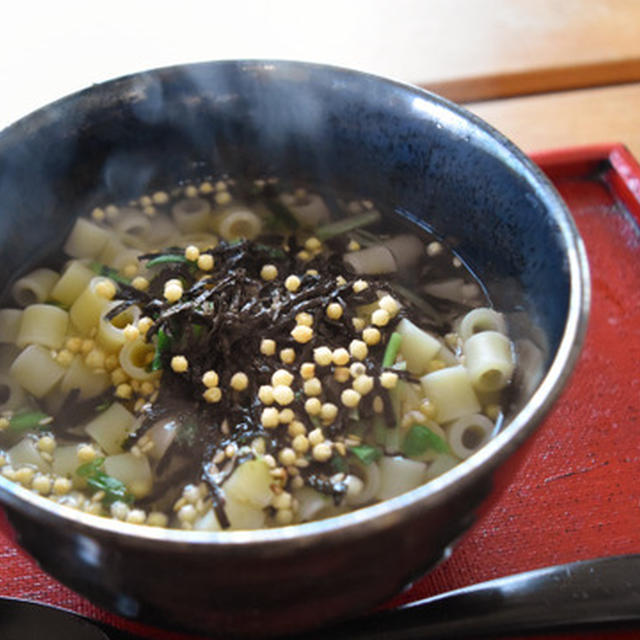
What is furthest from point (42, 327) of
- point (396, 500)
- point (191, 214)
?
point (396, 500)

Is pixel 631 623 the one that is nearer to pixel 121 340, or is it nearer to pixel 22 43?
pixel 121 340

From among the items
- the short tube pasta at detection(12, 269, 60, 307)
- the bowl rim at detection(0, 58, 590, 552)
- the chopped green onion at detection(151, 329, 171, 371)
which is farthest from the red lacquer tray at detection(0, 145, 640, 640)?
the short tube pasta at detection(12, 269, 60, 307)

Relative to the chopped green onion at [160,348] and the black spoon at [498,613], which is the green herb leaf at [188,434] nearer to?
the chopped green onion at [160,348]

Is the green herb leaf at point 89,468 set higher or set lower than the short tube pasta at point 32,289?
lower

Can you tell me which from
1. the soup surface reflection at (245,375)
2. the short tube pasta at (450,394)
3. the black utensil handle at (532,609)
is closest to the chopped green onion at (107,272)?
the soup surface reflection at (245,375)

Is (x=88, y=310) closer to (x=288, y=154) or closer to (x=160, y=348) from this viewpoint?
(x=160, y=348)

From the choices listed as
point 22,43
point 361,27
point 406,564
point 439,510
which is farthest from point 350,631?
point 22,43

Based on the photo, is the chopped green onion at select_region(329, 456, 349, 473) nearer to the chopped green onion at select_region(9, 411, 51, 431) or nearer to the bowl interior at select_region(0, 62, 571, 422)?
the bowl interior at select_region(0, 62, 571, 422)
